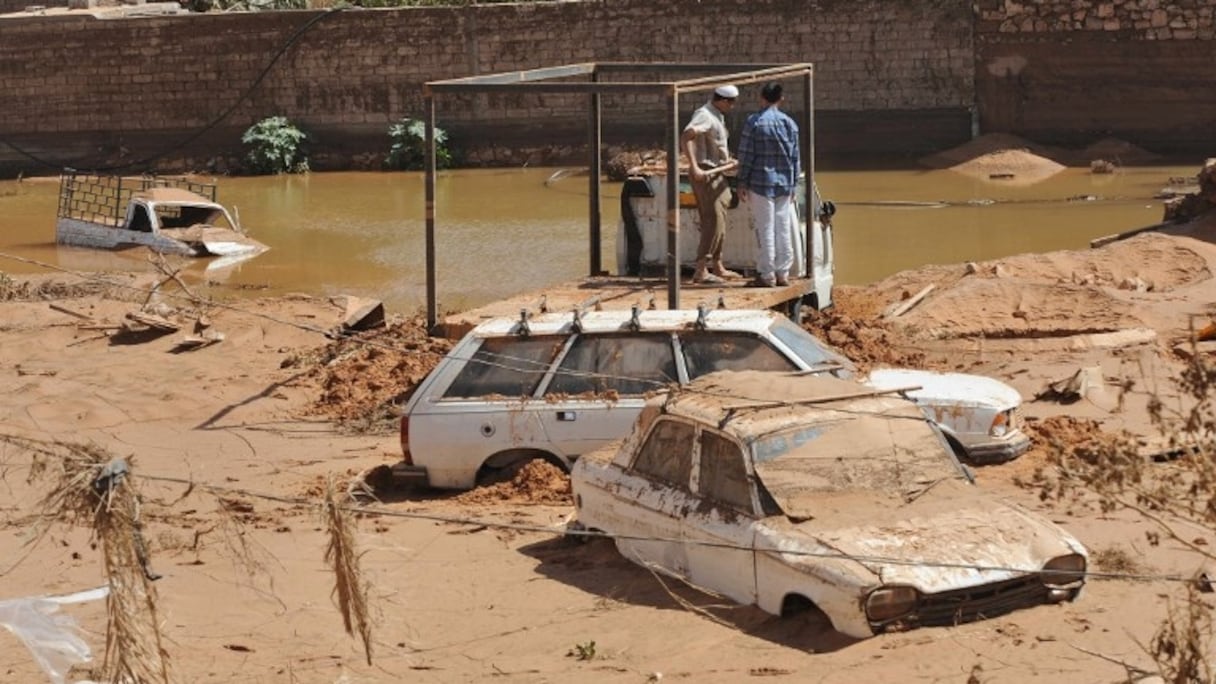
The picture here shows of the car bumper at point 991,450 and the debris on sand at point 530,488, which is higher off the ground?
the car bumper at point 991,450

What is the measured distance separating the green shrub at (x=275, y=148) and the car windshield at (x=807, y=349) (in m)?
26.8

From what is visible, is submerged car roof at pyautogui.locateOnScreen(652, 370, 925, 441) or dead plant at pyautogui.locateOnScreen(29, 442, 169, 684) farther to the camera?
submerged car roof at pyautogui.locateOnScreen(652, 370, 925, 441)

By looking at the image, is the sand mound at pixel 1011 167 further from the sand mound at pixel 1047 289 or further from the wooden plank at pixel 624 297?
the wooden plank at pixel 624 297

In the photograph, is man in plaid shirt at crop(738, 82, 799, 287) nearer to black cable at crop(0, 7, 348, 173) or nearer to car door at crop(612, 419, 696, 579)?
car door at crop(612, 419, 696, 579)

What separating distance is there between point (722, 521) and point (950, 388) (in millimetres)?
3376

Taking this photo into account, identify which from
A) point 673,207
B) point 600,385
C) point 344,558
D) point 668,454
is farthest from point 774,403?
point 673,207

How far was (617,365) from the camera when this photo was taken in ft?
41.9

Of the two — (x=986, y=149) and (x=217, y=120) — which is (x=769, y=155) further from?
(x=217, y=120)

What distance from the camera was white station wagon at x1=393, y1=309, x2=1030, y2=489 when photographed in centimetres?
1257

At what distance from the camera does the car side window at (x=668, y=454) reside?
10.5 meters

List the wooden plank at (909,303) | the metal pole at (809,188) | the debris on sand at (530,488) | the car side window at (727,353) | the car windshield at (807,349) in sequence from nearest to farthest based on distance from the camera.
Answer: the debris on sand at (530,488)
the car side window at (727,353)
the car windshield at (807,349)
the metal pole at (809,188)
the wooden plank at (909,303)

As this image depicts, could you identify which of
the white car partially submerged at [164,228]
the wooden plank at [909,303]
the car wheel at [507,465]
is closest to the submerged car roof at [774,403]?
the car wheel at [507,465]

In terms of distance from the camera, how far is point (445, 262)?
2683 cm

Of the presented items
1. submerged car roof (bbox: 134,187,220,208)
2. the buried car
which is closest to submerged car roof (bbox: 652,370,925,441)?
the buried car
